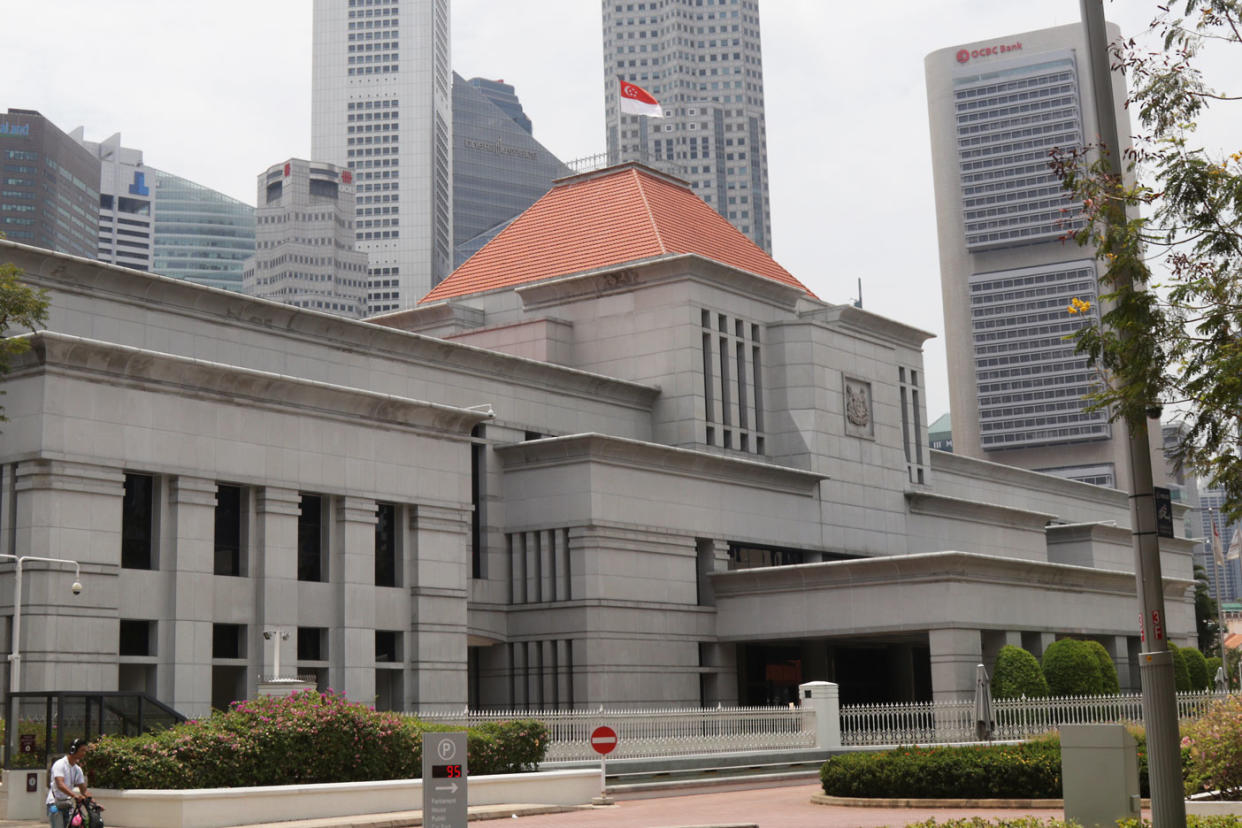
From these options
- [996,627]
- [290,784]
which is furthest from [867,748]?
[290,784]

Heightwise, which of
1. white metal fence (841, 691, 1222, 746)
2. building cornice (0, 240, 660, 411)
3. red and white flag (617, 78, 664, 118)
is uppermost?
red and white flag (617, 78, 664, 118)

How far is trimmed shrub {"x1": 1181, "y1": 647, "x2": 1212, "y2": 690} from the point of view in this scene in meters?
52.4

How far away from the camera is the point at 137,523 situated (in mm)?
33250

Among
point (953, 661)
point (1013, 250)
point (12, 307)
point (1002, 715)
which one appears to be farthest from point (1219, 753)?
point (1013, 250)

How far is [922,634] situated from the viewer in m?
46.2

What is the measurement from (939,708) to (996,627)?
16.2 ft

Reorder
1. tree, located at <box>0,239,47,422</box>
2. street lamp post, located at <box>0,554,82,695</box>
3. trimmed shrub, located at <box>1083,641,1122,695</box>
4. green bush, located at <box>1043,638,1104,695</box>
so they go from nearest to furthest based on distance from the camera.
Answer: street lamp post, located at <box>0,554,82,695</box>, tree, located at <box>0,239,47,422</box>, green bush, located at <box>1043,638,1104,695</box>, trimmed shrub, located at <box>1083,641,1122,695</box>

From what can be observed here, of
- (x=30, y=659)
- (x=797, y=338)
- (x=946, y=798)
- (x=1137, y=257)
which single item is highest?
(x=797, y=338)

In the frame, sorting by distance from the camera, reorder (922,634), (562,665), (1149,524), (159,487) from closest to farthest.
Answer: (1149,524) < (159,487) < (562,665) < (922,634)

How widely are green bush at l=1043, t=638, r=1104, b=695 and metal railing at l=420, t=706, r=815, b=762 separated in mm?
8884

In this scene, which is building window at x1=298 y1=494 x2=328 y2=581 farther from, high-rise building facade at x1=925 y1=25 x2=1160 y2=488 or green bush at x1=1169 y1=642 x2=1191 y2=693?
high-rise building facade at x1=925 y1=25 x2=1160 y2=488

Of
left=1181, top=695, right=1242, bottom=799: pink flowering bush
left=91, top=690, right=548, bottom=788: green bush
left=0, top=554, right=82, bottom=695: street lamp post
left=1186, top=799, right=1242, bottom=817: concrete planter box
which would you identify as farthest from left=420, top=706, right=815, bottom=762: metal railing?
left=1186, top=799, right=1242, bottom=817: concrete planter box

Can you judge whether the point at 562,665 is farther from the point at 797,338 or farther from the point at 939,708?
the point at 797,338

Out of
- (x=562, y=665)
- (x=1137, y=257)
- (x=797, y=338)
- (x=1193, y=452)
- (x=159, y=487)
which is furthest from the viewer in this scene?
(x=797, y=338)
